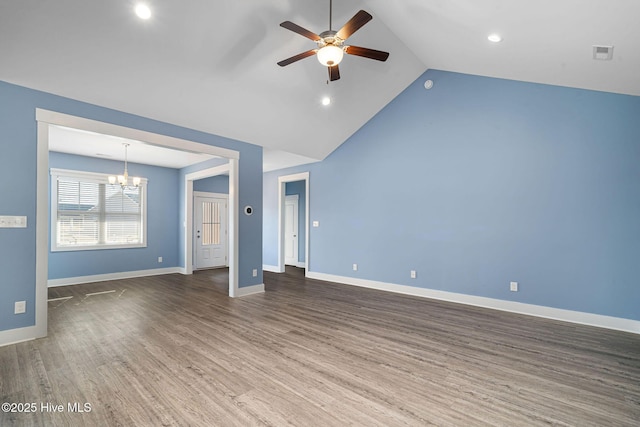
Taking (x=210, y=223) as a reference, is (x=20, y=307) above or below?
below

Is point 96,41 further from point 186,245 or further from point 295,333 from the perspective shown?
point 186,245

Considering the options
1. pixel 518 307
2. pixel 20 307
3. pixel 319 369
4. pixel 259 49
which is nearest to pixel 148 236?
pixel 20 307

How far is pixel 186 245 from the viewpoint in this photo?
24.2 feet

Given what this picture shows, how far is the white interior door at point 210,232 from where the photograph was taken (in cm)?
795

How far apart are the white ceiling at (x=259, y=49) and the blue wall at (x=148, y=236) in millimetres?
3588

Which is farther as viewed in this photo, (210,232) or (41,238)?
(210,232)

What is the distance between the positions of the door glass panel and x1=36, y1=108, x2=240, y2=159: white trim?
3.56 metres

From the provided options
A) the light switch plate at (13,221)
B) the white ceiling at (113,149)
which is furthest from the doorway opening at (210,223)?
the light switch plate at (13,221)

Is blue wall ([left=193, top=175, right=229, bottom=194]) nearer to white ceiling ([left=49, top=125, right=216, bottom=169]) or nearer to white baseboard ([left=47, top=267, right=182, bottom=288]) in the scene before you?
white ceiling ([left=49, top=125, right=216, bottom=169])

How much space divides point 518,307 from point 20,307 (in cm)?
609

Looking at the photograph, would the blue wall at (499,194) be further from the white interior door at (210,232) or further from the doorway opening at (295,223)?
the white interior door at (210,232)

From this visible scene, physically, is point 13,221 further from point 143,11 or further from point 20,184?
point 143,11

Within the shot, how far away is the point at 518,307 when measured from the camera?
4.25 meters

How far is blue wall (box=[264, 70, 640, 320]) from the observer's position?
3.70 metres
